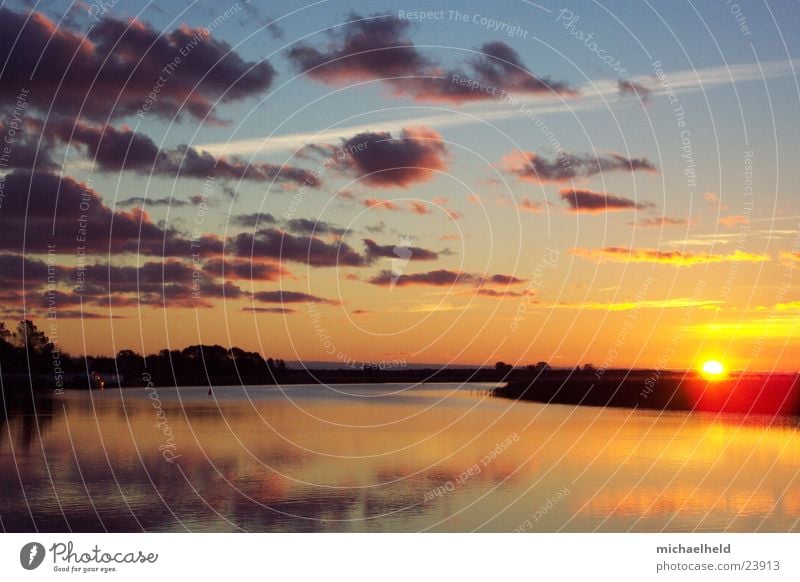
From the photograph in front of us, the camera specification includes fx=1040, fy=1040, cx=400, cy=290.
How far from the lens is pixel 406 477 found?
2215 inches

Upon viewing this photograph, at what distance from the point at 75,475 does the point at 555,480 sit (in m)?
26.3

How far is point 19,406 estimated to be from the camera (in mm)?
Result: 139500

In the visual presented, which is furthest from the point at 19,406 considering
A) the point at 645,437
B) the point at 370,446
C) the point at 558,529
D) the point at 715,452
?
the point at 558,529

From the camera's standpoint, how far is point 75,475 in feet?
189

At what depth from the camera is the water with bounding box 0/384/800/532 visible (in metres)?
43.8

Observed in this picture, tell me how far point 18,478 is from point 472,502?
85.3 feet

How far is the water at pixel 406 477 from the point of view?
43812mm

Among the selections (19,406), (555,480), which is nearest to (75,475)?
(555,480)
